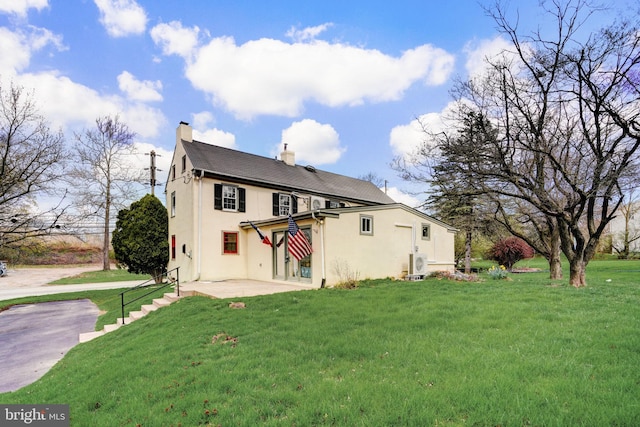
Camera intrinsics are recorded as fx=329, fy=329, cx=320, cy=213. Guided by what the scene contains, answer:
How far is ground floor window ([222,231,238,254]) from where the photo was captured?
14853 mm

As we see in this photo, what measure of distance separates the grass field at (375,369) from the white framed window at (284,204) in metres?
10.2

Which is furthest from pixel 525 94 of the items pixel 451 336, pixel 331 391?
pixel 331 391

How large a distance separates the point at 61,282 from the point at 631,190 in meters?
A: 30.7

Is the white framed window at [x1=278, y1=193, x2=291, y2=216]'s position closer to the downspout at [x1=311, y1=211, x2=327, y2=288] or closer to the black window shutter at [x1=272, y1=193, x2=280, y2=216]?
the black window shutter at [x1=272, y1=193, x2=280, y2=216]

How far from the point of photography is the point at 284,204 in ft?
56.2

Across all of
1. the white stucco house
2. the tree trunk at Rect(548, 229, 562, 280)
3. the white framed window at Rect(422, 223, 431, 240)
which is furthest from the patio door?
the tree trunk at Rect(548, 229, 562, 280)

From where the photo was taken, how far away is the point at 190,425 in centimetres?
310

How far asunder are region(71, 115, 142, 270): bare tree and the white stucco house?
39.6ft

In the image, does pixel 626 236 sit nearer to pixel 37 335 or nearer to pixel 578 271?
pixel 578 271

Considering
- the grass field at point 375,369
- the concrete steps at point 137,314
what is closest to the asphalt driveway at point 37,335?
the concrete steps at point 137,314

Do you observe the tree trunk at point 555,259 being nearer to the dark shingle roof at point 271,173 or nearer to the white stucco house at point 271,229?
the white stucco house at point 271,229

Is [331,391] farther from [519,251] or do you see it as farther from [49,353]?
[519,251]

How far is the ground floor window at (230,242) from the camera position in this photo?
48.7ft

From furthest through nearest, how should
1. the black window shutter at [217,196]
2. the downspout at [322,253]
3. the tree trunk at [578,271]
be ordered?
1. the black window shutter at [217,196]
2. the downspout at [322,253]
3. the tree trunk at [578,271]
